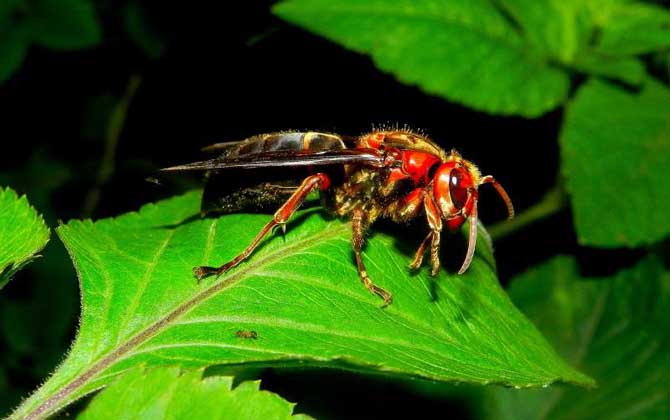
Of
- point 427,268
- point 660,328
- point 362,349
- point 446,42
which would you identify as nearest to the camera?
point 362,349

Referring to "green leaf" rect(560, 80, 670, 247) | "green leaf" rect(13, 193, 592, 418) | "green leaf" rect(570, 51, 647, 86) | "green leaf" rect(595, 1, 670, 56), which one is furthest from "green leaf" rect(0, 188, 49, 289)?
"green leaf" rect(595, 1, 670, 56)

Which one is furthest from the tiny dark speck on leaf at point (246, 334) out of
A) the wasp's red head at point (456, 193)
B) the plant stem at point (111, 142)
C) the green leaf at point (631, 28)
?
the plant stem at point (111, 142)

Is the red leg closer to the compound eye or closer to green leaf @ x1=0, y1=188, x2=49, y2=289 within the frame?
the compound eye

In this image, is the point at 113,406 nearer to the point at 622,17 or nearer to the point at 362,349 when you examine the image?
the point at 362,349

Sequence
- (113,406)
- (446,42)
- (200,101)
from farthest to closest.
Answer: (200,101), (446,42), (113,406)

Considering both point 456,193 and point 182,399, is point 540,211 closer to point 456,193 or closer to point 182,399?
point 456,193

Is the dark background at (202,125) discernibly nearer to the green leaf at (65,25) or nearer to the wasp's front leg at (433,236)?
the green leaf at (65,25)

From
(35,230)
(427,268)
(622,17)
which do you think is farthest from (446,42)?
(35,230)
